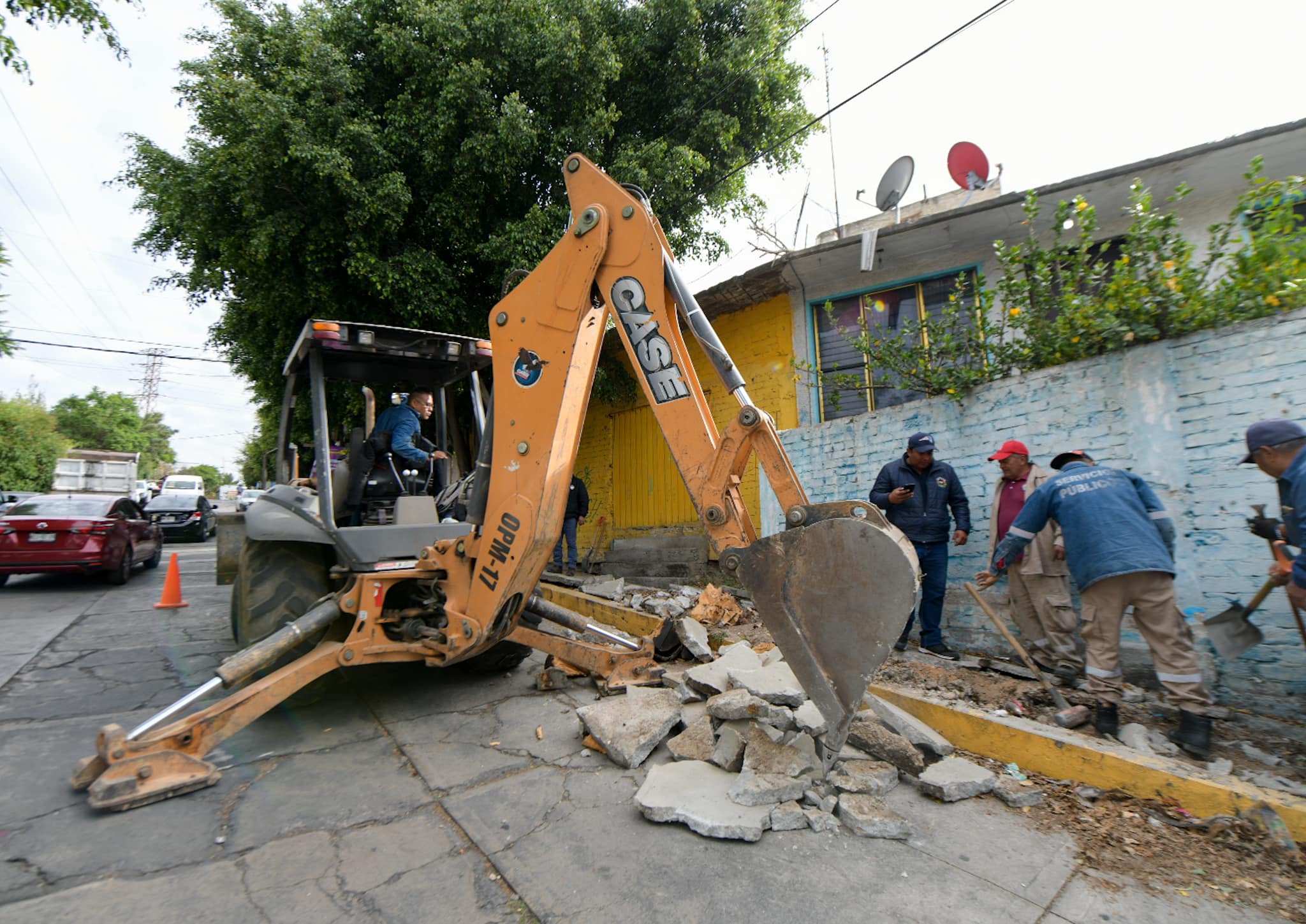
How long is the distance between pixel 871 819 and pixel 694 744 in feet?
2.92

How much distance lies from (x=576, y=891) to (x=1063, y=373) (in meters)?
4.56

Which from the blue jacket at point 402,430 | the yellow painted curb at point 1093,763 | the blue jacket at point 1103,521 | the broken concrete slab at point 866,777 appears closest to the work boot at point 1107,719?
the yellow painted curb at point 1093,763

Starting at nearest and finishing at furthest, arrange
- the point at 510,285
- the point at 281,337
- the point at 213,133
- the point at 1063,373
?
the point at 510,285
the point at 1063,373
the point at 213,133
the point at 281,337

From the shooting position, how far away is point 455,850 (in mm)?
2344

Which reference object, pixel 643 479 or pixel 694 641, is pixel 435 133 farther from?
pixel 694 641

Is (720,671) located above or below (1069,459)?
below

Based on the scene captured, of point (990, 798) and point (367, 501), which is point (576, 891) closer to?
point (990, 798)

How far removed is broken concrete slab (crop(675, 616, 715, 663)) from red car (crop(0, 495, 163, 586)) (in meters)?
9.33

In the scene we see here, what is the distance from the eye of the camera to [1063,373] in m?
4.47

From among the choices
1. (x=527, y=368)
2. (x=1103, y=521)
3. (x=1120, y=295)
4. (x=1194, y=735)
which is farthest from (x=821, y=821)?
(x=1120, y=295)

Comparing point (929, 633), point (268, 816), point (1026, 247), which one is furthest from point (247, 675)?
point (1026, 247)

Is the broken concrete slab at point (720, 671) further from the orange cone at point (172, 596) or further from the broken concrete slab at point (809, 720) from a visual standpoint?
the orange cone at point (172, 596)

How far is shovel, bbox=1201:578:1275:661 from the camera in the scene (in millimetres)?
3234

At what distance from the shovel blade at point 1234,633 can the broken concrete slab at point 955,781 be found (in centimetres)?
160
